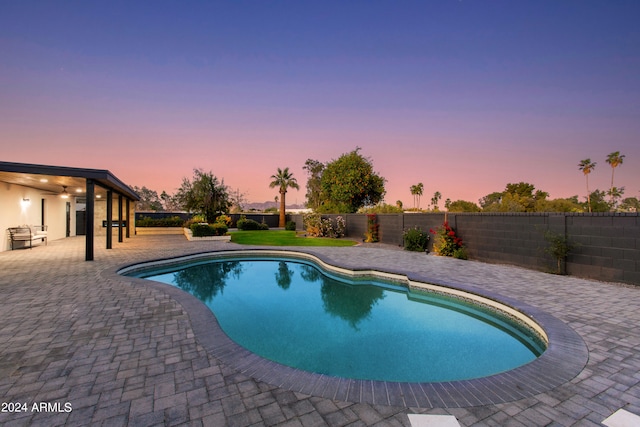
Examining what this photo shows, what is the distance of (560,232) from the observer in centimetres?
681

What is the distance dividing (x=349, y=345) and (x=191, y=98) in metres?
14.6

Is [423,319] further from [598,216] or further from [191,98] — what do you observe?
[191,98]

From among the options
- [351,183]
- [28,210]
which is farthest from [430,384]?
[351,183]

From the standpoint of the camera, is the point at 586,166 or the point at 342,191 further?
the point at 586,166

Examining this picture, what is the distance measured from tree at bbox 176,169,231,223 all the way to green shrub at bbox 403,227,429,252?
1576cm

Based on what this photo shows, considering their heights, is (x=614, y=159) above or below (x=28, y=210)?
above

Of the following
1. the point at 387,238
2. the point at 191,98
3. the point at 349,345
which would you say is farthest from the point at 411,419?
the point at 191,98

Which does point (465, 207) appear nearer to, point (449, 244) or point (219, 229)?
point (449, 244)

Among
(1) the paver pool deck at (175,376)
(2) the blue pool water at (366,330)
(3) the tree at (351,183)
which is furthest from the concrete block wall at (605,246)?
(3) the tree at (351,183)

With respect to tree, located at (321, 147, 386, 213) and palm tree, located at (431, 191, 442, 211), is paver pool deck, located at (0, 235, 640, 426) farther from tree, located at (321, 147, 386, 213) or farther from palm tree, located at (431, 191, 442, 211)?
palm tree, located at (431, 191, 442, 211)

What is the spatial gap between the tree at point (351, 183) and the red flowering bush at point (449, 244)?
14.3 metres

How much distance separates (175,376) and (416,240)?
10398 millimetres

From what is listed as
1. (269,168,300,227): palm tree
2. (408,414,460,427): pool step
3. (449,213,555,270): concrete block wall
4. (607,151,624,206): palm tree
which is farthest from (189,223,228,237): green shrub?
(607,151,624,206): palm tree

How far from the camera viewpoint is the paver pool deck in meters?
1.89
